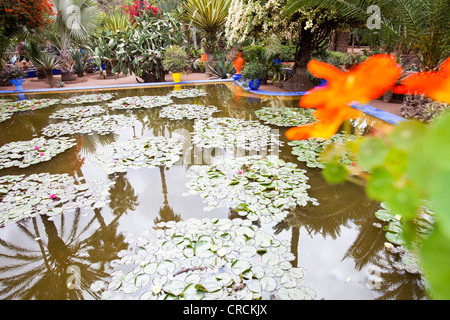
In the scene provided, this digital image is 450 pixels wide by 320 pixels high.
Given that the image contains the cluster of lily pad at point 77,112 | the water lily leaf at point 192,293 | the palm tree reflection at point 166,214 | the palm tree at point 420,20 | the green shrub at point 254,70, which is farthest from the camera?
the green shrub at point 254,70

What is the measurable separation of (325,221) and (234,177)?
1.11 meters

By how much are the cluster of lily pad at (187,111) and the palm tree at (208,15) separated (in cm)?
507

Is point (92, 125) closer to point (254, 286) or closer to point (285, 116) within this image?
point (285, 116)

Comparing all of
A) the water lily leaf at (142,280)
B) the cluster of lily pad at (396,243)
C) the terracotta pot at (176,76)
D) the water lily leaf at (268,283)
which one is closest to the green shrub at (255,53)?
the terracotta pot at (176,76)

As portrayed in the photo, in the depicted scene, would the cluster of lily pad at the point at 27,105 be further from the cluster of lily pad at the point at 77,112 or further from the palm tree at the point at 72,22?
the palm tree at the point at 72,22

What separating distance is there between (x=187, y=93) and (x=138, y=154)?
15.1 feet

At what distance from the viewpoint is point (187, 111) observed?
5910 millimetres

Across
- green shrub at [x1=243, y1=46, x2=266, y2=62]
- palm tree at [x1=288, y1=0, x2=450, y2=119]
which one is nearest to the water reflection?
palm tree at [x1=288, y1=0, x2=450, y2=119]

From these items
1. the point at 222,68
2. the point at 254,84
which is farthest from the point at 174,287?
the point at 222,68

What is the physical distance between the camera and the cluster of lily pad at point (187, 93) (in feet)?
24.9

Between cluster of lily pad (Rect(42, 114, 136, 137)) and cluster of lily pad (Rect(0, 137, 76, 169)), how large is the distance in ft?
1.35
